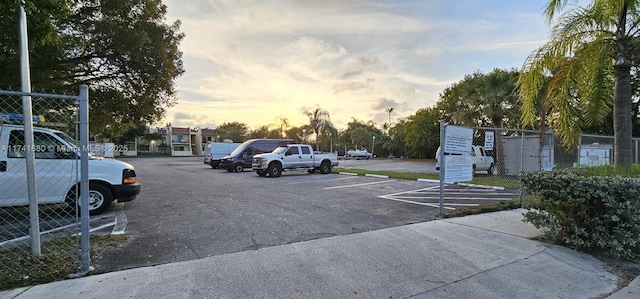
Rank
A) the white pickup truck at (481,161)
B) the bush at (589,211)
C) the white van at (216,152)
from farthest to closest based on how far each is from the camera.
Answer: the white van at (216,152), the white pickup truck at (481,161), the bush at (589,211)

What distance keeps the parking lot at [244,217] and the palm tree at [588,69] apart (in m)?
3.13

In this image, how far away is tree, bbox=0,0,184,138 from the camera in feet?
33.9

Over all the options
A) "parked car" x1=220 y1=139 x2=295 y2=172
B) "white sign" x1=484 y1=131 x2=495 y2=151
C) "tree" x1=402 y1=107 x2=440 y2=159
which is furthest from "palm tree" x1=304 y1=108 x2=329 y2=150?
"white sign" x1=484 y1=131 x2=495 y2=151

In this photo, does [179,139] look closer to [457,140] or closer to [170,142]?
[170,142]

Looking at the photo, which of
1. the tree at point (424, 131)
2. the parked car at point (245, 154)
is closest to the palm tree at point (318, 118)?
the tree at point (424, 131)

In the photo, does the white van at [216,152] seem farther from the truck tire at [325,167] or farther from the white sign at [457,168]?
the white sign at [457,168]

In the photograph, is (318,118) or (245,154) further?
(318,118)

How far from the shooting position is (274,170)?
666 inches

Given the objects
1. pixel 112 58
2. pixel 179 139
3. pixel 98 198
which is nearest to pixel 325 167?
pixel 112 58

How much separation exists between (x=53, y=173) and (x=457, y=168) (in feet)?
27.7

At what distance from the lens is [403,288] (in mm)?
3389

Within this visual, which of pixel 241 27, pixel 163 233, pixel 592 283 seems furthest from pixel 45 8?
pixel 592 283

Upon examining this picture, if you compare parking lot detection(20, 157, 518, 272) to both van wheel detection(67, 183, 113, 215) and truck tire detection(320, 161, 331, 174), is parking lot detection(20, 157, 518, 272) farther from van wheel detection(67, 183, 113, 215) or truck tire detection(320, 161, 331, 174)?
truck tire detection(320, 161, 331, 174)

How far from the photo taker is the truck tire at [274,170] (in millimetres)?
16781
